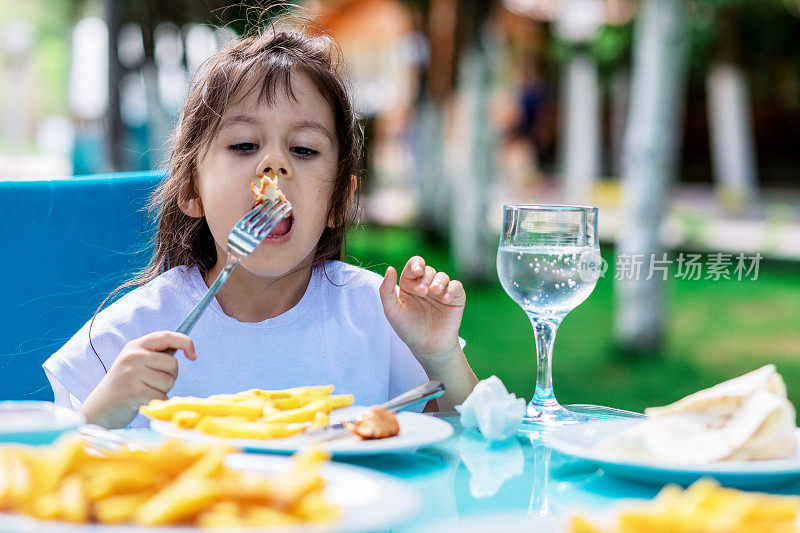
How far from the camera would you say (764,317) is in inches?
366

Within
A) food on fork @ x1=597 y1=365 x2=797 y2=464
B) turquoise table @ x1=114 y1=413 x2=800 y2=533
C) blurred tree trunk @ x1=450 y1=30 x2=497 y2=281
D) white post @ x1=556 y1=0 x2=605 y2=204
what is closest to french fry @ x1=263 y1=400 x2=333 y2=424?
turquoise table @ x1=114 y1=413 x2=800 y2=533

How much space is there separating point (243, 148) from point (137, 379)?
71 centimetres

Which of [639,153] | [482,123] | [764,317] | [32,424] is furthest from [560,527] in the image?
[482,123]

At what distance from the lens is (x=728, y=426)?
1.19 meters

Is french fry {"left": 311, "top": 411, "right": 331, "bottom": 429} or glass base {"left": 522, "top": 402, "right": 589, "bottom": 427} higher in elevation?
french fry {"left": 311, "top": 411, "right": 331, "bottom": 429}

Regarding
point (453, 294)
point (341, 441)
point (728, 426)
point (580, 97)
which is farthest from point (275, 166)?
point (580, 97)

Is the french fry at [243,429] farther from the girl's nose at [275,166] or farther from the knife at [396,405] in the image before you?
the girl's nose at [275,166]

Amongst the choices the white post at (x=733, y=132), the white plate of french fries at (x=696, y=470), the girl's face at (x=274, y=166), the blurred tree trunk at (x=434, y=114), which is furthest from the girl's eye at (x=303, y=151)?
the white post at (x=733, y=132)

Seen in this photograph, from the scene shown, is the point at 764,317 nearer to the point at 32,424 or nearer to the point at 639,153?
the point at 639,153

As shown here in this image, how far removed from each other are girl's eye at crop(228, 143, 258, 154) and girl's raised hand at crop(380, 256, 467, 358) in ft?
1.34

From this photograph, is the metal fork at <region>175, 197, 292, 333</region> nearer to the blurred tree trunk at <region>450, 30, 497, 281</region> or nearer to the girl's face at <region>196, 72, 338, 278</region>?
the girl's face at <region>196, 72, 338, 278</region>

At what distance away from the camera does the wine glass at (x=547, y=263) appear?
5.22 ft

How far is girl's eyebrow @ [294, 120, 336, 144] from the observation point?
80.7 inches

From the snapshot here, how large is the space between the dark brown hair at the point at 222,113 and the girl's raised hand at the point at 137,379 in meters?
0.74
